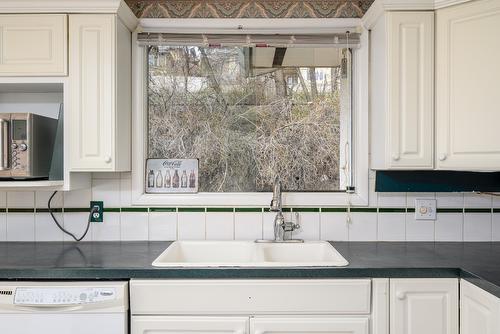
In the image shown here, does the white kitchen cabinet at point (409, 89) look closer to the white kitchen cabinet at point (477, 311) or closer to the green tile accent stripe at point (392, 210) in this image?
the green tile accent stripe at point (392, 210)

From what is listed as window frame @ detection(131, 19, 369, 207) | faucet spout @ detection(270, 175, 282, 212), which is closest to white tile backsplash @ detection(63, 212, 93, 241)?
window frame @ detection(131, 19, 369, 207)

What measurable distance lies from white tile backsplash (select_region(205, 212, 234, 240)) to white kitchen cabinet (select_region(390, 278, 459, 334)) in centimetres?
90

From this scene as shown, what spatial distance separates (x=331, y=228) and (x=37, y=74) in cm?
169

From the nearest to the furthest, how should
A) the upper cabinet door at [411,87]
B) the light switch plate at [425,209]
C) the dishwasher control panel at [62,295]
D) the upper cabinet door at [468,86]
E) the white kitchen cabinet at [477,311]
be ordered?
1. the white kitchen cabinet at [477,311]
2. the dishwasher control panel at [62,295]
3. the upper cabinet door at [468,86]
4. the upper cabinet door at [411,87]
5. the light switch plate at [425,209]

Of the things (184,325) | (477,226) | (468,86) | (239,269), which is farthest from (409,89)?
(184,325)

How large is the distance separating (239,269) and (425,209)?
117cm

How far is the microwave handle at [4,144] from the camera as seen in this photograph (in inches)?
65.1

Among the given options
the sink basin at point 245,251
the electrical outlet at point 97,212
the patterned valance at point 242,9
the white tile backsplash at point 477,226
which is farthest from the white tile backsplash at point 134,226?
the white tile backsplash at point 477,226

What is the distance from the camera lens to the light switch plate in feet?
6.75

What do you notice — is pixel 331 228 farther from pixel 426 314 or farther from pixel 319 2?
pixel 319 2

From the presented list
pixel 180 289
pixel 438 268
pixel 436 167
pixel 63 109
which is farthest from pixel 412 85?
pixel 63 109

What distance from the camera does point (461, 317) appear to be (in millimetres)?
1500

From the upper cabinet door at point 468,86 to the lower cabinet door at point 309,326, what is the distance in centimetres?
84

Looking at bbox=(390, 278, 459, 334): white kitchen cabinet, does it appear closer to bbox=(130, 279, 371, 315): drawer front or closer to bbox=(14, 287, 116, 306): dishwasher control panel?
bbox=(130, 279, 371, 315): drawer front
